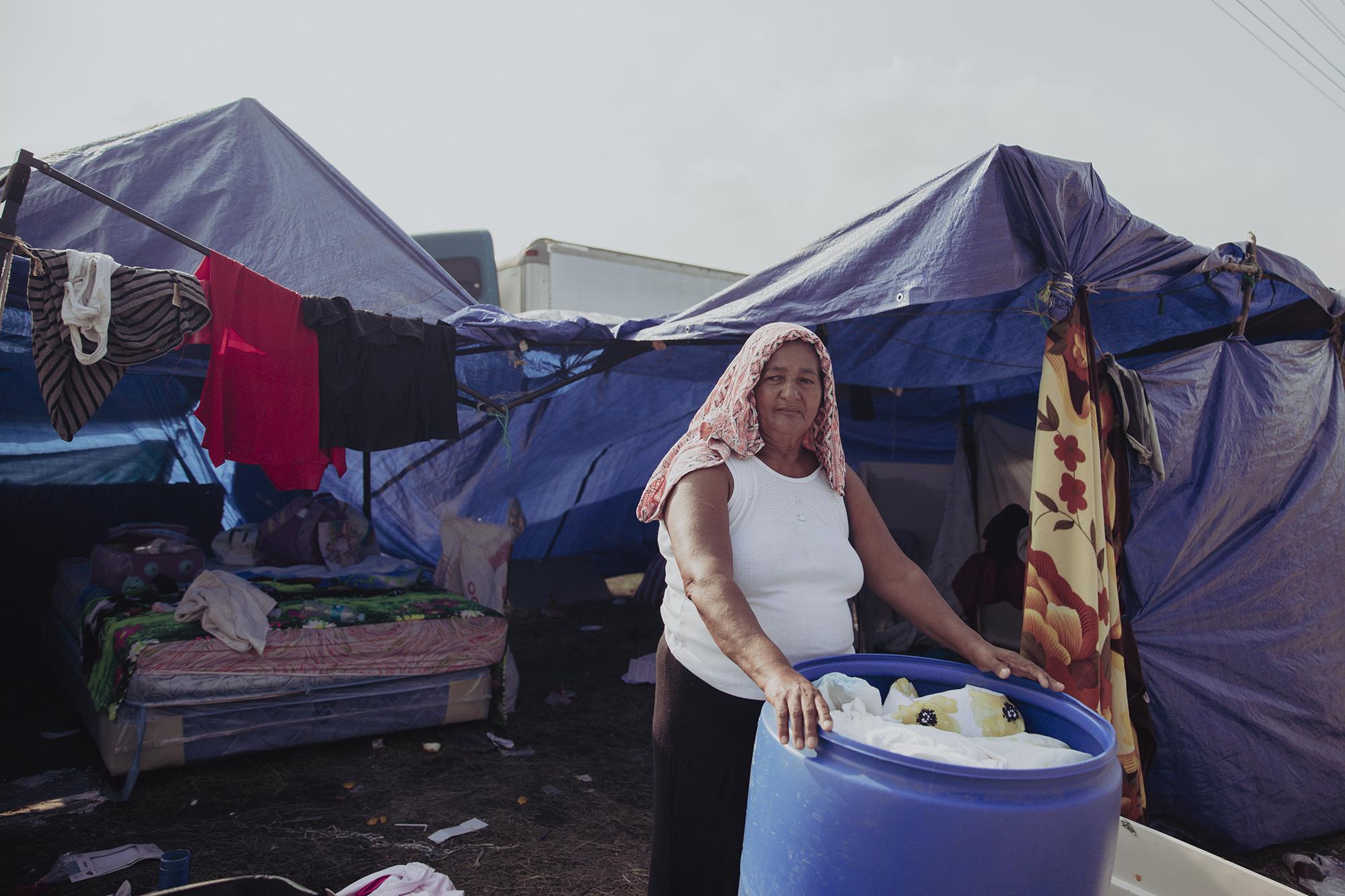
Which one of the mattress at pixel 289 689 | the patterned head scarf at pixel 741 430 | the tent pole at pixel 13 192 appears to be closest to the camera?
the patterned head scarf at pixel 741 430

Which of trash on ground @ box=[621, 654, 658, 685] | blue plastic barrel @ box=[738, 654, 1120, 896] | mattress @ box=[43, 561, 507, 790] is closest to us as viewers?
blue plastic barrel @ box=[738, 654, 1120, 896]

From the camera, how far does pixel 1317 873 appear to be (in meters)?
3.41

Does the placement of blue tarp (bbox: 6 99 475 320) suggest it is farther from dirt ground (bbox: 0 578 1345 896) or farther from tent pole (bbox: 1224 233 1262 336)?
tent pole (bbox: 1224 233 1262 336)

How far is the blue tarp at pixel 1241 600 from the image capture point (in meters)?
3.42

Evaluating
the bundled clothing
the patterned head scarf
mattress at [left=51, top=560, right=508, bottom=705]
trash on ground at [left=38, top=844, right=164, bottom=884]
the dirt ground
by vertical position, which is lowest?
the dirt ground

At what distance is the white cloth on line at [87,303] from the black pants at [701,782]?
2583 millimetres

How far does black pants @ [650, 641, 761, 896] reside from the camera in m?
1.86

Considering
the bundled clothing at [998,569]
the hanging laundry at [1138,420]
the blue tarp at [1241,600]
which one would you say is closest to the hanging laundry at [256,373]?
the hanging laundry at [1138,420]

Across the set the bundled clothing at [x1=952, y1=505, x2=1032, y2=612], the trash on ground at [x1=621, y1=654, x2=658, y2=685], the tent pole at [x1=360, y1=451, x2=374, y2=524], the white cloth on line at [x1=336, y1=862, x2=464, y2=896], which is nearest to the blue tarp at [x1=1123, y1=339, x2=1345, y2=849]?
the bundled clothing at [x1=952, y1=505, x2=1032, y2=612]

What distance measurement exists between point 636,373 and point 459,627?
1.90 metres

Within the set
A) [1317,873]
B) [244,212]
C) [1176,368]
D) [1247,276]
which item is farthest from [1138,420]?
[244,212]

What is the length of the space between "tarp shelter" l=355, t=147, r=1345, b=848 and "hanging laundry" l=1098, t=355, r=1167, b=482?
12cm

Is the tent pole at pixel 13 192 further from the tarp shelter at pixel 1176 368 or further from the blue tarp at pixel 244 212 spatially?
the tarp shelter at pixel 1176 368

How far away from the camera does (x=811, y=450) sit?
2.12 meters
